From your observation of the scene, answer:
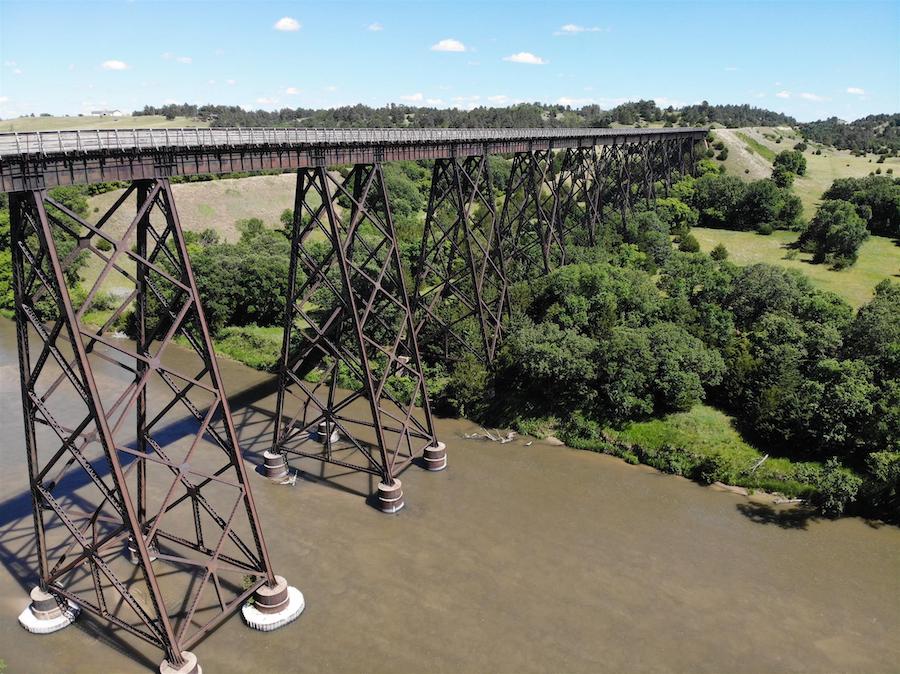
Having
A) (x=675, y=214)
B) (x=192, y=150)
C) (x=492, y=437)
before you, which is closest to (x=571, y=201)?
(x=675, y=214)

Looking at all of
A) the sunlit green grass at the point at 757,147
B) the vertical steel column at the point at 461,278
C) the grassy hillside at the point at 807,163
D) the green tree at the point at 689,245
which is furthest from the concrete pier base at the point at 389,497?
the sunlit green grass at the point at 757,147

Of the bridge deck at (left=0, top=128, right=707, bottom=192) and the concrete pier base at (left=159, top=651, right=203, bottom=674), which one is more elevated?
the bridge deck at (left=0, top=128, right=707, bottom=192)

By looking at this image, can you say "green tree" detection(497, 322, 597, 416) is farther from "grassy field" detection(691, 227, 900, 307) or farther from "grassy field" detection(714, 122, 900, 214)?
"grassy field" detection(714, 122, 900, 214)

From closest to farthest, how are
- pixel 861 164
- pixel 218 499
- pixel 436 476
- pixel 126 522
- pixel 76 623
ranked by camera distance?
pixel 126 522, pixel 76 623, pixel 218 499, pixel 436 476, pixel 861 164

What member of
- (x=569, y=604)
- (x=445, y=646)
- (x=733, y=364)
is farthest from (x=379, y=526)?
(x=733, y=364)

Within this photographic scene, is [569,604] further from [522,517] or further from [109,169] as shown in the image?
[109,169]

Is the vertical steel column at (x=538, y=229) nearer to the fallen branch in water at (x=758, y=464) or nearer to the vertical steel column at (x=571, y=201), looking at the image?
the vertical steel column at (x=571, y=201)

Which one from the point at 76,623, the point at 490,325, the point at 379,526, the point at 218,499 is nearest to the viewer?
the point at 76,623

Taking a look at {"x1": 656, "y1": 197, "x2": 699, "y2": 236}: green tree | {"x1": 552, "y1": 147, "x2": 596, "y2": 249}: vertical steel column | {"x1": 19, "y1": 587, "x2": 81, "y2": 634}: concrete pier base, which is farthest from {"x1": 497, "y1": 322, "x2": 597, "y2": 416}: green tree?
{"x1": 656, "y1": 197, "x2": 699, "y2": 236}: green tree

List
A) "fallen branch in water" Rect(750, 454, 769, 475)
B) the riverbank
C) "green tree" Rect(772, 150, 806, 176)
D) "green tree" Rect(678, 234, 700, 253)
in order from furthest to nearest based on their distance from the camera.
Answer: "green tree" Rect(772, 150, 806, 176), "green tree" Rect(678, 234, 700, 253), "fallen branch in water" Rect(750, 454, 769, 475), the riverbank
